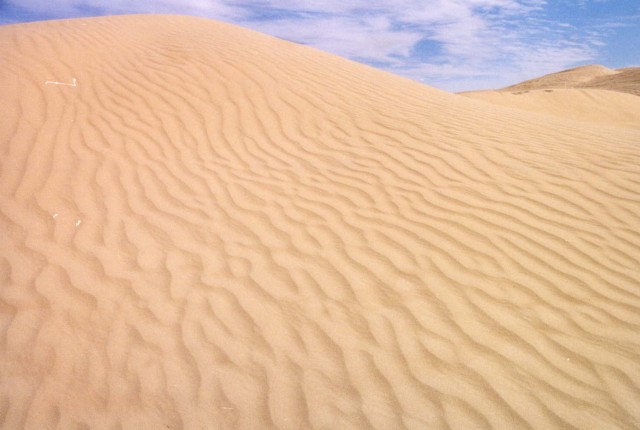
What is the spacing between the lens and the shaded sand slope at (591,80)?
66.4ft

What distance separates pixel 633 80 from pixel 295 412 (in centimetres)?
2431

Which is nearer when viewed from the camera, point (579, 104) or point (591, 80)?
point (579, 104)

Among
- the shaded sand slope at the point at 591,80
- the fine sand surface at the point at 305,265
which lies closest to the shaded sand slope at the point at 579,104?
the shaded sand slope at the point at 591,80

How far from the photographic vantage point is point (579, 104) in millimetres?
14523

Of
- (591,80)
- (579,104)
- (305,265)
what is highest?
(591,80)

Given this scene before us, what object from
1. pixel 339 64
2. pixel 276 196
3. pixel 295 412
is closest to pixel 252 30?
pixel 339 64

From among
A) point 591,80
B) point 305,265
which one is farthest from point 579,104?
point 305,265

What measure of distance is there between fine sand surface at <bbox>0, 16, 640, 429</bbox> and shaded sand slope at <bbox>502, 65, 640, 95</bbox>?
59.8 ft

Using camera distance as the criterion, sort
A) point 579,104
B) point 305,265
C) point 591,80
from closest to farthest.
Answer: point 305,265
point 579,104
point 591,80

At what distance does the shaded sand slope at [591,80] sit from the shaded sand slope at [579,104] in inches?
204

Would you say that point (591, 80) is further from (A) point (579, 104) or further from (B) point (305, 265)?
(B) point (305, 265)

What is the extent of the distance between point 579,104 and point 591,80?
1215 cm

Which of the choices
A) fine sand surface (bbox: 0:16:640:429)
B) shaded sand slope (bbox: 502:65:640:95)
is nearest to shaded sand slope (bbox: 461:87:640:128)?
shaded sand slope (bbox: 502:65:640:95)

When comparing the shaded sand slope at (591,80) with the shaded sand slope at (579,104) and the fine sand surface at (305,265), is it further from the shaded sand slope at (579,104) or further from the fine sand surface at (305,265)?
the fine sand surface at (305,265)
